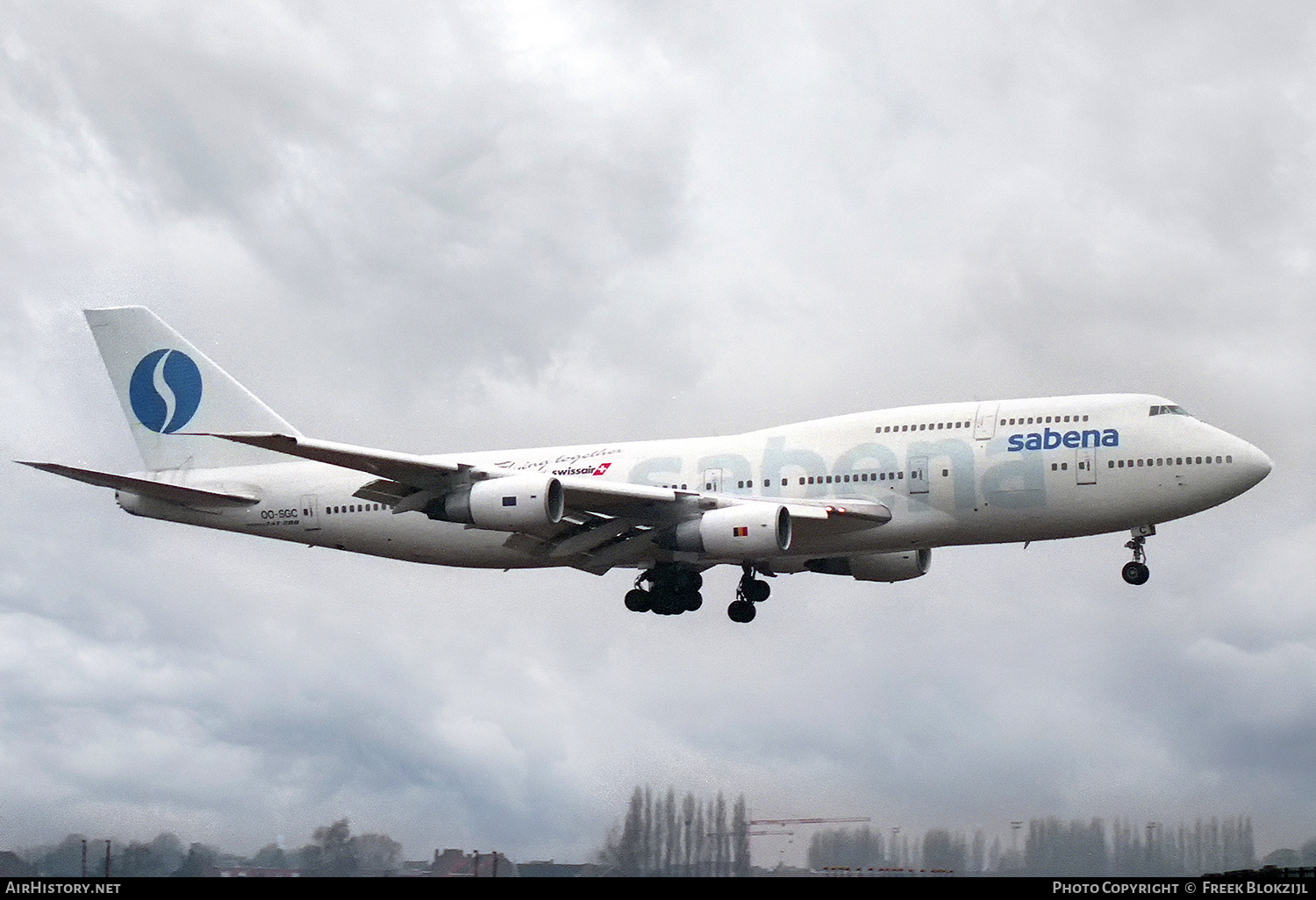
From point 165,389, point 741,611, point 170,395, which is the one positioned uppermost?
point 165,389

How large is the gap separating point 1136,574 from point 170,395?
31960 millimetres

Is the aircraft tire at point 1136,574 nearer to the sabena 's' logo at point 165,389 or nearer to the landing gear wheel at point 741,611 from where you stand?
the landing gear wheel at point 741,611

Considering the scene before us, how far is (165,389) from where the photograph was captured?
5850 cm

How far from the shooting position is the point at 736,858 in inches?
1671

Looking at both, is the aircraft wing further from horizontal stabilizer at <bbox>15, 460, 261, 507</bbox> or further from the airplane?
horizontal stabilizer at <bbox>15, 460, 261, 507</bbox>

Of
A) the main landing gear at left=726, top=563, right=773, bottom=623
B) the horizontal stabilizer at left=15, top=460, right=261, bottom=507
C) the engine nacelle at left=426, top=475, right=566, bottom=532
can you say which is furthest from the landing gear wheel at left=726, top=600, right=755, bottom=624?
the horizontal stabilizer at left=15, top=460, right=261, bottom=507

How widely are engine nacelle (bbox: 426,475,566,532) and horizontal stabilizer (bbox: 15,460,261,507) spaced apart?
10.9m

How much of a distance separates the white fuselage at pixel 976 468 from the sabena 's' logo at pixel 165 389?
1277 centimetres

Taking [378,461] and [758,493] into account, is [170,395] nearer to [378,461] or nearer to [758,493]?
[378,461]

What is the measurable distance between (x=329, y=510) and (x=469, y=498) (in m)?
8.66

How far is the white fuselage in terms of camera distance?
4622 centimetres

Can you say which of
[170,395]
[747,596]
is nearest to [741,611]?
[747,596]
